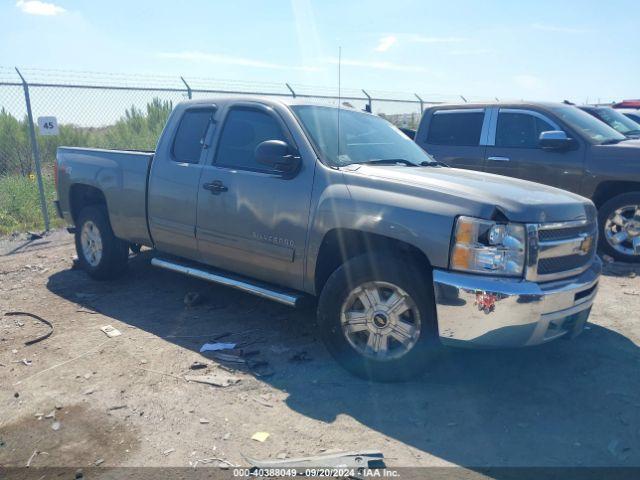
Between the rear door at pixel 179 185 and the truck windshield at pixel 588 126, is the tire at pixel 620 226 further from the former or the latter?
the rear door at pixel 179 185

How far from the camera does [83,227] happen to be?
6.46 metres

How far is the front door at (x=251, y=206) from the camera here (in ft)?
14.0

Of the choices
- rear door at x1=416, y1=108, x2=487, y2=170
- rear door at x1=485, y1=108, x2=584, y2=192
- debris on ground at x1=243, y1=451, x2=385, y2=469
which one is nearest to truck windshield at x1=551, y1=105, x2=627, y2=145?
rear door at x1=485, y1=108, x2=584, y2=192

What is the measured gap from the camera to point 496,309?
335 cm

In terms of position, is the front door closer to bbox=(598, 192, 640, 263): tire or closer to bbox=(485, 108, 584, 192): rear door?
bbox=(485, 108, 584, 192): rear door

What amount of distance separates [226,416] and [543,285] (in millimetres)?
2157

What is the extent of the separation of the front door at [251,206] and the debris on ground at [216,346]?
0.60 m

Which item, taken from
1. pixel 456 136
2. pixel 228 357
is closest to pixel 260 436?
pixel 228 357

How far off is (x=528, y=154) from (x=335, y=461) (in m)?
5.59

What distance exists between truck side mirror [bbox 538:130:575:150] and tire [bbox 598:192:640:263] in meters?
0.87

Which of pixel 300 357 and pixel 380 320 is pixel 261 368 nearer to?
pixel 300 357

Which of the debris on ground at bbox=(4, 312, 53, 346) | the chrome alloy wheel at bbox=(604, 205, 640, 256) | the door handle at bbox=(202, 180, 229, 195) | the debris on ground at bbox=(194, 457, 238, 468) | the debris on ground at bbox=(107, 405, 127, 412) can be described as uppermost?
the door handle at bbox=(202, 180, 229, 195)

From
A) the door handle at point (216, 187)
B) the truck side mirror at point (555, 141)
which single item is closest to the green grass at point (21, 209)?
the door handle at point (216, 187)

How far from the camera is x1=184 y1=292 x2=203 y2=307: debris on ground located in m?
5.57
